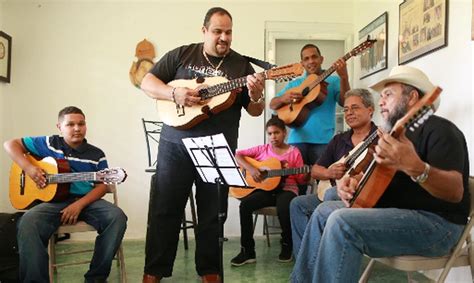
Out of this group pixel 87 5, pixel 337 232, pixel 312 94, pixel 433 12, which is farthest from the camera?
pixel 87 5

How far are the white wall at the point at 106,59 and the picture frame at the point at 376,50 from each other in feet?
3.31

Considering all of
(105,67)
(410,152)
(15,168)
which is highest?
(105,67)

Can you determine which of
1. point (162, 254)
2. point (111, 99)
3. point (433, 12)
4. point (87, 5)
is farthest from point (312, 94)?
point (87, 5)

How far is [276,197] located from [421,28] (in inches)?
61.8

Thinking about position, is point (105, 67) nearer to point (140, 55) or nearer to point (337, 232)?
point (140, 55)

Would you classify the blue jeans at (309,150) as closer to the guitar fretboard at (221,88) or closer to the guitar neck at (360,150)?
the guitar neck at (360,150)

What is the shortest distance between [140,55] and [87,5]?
72 cm

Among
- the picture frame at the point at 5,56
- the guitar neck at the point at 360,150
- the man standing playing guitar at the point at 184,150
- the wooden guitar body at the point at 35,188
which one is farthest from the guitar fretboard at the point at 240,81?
the picture frame at the point at 5,56

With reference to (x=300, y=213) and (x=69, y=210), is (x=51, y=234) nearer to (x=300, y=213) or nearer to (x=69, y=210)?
(x=69, y=210)

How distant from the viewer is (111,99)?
417cm

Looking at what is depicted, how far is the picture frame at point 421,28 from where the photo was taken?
8.28ft

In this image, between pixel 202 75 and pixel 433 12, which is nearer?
pixel 202 75

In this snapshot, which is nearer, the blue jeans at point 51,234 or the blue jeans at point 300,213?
the blue jeans at point 51,234

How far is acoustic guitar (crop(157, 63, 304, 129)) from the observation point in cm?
227
